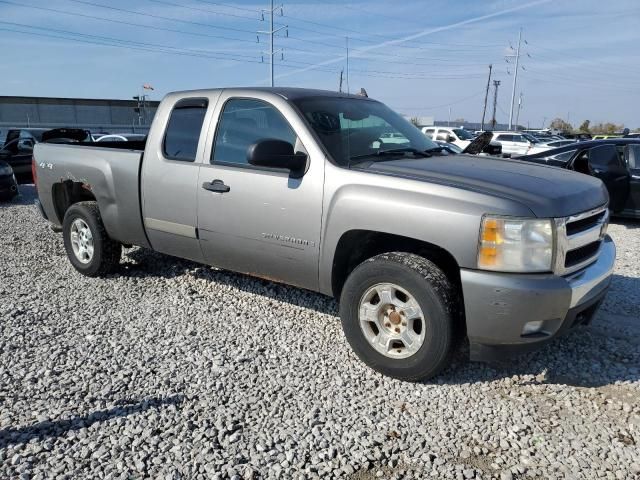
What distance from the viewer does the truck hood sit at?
318 cm

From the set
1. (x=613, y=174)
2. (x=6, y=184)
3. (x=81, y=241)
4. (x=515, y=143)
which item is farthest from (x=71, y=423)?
(x=515, y=143)

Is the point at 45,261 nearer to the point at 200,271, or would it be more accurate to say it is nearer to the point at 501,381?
the point at 200,271

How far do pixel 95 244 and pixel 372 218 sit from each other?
3322 millimetres

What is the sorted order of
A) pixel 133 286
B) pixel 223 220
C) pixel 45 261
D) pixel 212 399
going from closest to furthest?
pixel 212 399 → pixel 223 220 → pixel 133 286 → pixel 45 261

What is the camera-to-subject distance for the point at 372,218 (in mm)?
3504

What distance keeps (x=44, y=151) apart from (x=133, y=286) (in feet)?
6.47

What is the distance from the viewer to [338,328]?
443 cm

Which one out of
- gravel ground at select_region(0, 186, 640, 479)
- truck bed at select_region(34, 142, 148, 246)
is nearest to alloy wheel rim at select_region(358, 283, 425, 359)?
gravel ground at select_region(0, 186, 640, 479)

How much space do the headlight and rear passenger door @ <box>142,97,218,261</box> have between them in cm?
246

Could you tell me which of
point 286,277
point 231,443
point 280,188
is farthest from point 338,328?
point 231,443

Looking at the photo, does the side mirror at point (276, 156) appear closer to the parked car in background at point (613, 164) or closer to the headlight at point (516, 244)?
the headlight at point (516, 244)

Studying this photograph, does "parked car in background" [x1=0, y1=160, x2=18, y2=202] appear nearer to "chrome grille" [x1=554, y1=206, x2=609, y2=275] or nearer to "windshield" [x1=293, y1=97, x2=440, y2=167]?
"windshield" [x1=293, y1=97, x2=440, y2=167]

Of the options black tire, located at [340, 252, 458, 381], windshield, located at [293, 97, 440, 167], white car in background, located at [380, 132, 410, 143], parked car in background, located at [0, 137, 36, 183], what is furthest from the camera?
parked car in background, located at [0, 137, 36, 183]

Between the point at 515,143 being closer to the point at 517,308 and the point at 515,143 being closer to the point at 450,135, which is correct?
the point at 450,135
